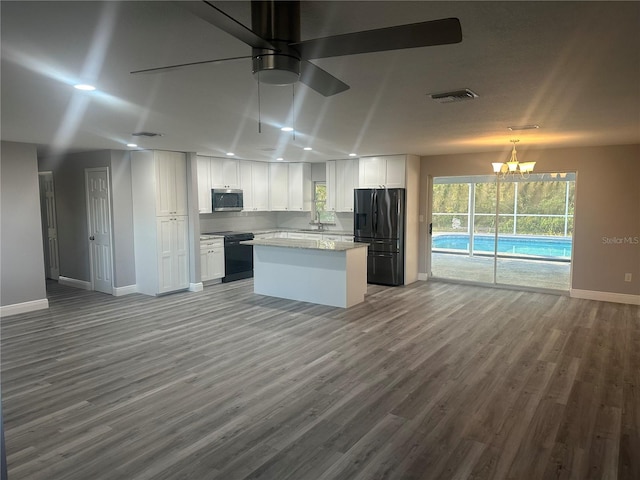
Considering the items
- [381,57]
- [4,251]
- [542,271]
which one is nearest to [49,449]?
[381,57]

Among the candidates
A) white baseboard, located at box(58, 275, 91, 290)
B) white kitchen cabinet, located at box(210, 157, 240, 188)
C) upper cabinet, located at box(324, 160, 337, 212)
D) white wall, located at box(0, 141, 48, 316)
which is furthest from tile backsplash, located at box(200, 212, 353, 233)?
white wall, located at box(0, 141, 48, 316)

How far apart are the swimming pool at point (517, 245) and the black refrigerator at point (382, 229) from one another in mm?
4076

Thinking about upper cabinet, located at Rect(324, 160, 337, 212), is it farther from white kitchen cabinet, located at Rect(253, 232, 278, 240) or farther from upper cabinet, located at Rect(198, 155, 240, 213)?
upper cabinet, located at Rect(198, 155, 240, 213)

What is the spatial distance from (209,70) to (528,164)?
4.97 meters

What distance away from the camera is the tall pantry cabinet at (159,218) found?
22.7 ft

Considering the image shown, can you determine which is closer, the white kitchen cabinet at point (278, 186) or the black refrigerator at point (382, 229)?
the black refrigerator at point (382, 229)

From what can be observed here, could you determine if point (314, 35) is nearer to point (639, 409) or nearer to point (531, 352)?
point (639, 409)

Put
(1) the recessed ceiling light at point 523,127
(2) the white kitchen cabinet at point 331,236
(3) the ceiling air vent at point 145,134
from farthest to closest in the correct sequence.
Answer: (2) the white kitchen cabinet at point 331,236, (3) the ceiling air vent at point 145,134, (1) the recessed ceiling light at point 523,127

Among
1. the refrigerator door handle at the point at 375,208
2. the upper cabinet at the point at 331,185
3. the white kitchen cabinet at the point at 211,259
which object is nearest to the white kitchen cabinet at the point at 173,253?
the white kitchen cabinet at the point at 211,259

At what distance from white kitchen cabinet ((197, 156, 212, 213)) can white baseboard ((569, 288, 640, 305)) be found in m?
6.60

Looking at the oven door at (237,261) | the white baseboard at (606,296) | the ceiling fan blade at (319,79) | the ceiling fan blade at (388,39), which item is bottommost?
the white baseboard at (606,296)

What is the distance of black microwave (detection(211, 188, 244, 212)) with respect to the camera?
8258mm

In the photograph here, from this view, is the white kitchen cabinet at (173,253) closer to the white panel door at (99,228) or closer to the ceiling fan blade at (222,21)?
the white panel door at (99,228)

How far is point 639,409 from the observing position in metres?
3.22
